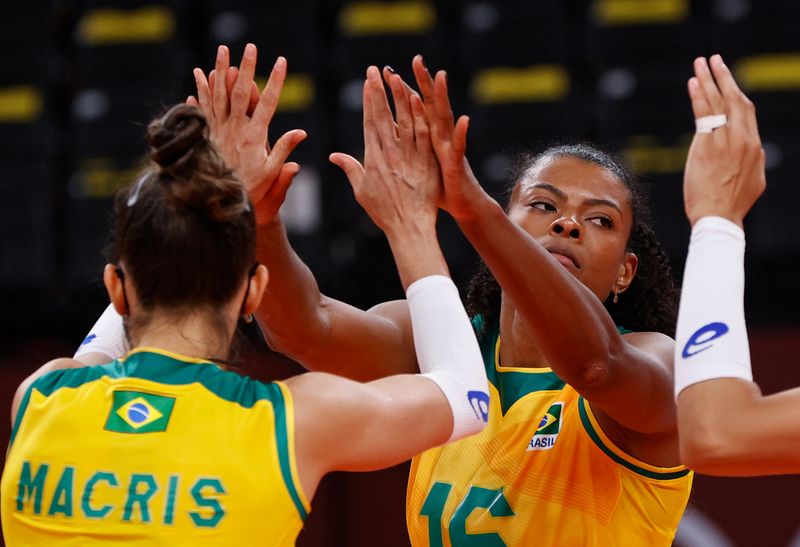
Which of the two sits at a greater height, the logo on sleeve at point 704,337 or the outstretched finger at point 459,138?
the outstretched finger at point 459,138

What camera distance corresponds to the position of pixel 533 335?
2.81 meters

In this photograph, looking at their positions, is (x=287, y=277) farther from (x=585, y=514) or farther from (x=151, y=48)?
(x=151, y=48)

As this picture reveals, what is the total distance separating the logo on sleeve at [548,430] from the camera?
2.99 m

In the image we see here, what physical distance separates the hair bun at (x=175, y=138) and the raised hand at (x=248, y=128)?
0.54m

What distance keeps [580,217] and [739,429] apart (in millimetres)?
1104

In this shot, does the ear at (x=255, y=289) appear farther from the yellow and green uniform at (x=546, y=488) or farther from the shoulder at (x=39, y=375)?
the yellow and green uniform at (x=546, y=488)

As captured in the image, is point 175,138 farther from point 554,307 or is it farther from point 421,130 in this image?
point 554,307

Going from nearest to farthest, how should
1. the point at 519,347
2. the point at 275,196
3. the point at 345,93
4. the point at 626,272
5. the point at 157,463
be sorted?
the point at 157,463, the point at 275,196, the point at 519,347, the point at 626,272, the point at 345,93

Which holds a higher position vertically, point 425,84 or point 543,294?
point 425,84

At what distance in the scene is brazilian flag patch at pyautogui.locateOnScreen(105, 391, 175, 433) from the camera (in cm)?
215

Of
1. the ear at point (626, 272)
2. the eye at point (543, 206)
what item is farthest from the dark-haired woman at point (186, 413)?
the ear at point (626, 272)

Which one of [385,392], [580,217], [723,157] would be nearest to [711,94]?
[723,157]

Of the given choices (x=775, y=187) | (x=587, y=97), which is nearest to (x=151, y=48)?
(x=587, y=97)

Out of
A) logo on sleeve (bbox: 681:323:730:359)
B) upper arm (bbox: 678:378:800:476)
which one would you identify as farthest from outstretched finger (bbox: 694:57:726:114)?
upper arm (bbox: 678:378:800:476)
